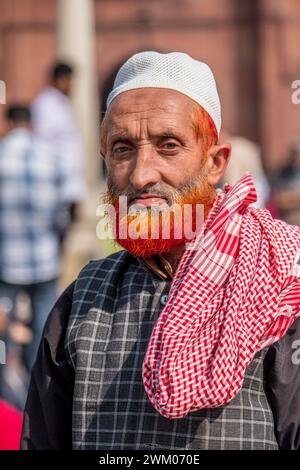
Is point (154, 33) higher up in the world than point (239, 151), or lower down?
higher up

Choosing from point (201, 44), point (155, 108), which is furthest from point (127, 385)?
point (201, 44)

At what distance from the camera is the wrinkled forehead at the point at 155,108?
267cm

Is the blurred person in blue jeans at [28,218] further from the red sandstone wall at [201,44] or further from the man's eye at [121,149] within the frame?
the red sandstone wall at [201,44]

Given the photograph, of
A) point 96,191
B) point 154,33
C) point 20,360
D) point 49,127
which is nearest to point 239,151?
point 20,360

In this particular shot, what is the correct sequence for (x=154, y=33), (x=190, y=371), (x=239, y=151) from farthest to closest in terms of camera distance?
(x=154, y=33), (x=239, y=151), (x=190, y=371)

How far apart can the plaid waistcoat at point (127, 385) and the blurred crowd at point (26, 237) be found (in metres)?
3.88

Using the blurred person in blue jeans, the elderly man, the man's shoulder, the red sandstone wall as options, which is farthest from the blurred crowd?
the red sandstone wall

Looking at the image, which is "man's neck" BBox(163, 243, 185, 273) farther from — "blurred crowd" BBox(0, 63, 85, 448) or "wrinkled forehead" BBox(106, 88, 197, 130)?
"blurred crowd" BBox(0, 63, 85, 448)

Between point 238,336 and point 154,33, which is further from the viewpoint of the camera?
point 154,33

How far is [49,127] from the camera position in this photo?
925 centimetres

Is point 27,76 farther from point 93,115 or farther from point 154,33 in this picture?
point 93,115

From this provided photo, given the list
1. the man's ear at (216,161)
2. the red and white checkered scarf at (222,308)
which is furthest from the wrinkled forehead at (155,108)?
the red and white checkered scarf at (222,308)
